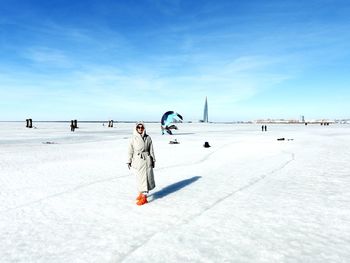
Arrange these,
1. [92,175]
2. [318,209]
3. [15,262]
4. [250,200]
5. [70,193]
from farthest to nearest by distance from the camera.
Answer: [92,175], [70,193], [250,200], [318,209], [15,262]

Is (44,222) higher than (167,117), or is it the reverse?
(167,117)

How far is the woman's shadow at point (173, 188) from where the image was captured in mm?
7945

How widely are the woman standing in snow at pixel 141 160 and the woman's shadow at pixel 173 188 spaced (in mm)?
837

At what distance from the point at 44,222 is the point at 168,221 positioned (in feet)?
7.10

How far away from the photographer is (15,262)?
13.7 feet

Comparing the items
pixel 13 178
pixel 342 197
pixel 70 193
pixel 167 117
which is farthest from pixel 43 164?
pixel 167 117

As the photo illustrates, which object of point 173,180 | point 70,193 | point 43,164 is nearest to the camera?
point 70,193

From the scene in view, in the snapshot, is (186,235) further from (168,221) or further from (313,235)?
(313,235)

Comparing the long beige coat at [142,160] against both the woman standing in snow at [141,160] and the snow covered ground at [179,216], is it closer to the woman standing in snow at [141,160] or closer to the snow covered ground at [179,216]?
the woman standing in snow at [141,160]

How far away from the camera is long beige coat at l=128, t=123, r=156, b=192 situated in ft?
22.8

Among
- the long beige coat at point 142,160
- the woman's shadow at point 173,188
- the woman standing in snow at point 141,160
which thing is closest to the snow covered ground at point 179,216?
the woman's shadow at point 173,188

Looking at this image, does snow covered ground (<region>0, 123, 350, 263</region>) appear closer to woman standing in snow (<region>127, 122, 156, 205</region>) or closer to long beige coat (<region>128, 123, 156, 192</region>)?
woman standing in snow (<region>127, 122, 156, 205</region>)

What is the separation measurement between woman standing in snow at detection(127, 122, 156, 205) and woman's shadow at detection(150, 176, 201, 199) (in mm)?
837

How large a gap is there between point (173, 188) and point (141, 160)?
2.03m
